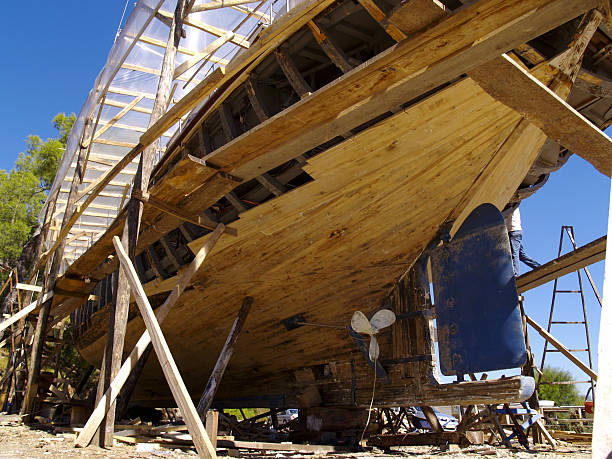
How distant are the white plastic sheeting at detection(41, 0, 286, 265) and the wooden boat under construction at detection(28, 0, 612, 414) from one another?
16.4ft

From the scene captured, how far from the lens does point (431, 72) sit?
3383 mm

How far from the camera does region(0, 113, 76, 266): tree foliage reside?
2114cm

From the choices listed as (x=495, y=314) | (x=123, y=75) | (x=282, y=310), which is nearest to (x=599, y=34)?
(x=495, y=314)

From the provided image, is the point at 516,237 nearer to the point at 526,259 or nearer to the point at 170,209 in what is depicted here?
the point at 526,259

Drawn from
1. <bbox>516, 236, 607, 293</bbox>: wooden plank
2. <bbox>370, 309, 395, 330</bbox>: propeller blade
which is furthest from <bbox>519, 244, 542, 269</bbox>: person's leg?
<bbox>370, 309, 395, 330</bbox>: propeller blade

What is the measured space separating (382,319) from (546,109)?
9.59 feet

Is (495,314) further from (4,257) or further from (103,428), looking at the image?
(4,257)

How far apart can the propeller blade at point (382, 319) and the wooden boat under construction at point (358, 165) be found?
0.59 ft

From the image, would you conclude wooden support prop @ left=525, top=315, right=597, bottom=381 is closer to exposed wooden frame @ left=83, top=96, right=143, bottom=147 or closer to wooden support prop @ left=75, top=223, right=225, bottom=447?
wooden support prop @ left=75, top=223, right=225, bottom=447

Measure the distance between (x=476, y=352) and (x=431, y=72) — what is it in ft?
8.54

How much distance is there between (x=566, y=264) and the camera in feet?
19.2

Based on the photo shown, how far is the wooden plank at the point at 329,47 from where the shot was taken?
12.9 ft

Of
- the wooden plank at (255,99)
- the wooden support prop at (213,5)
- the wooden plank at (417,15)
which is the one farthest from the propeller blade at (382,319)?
the wooden support prop at (213,5)

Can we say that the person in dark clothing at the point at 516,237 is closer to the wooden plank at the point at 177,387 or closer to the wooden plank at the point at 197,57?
the wooden plank at the point at 197,57
